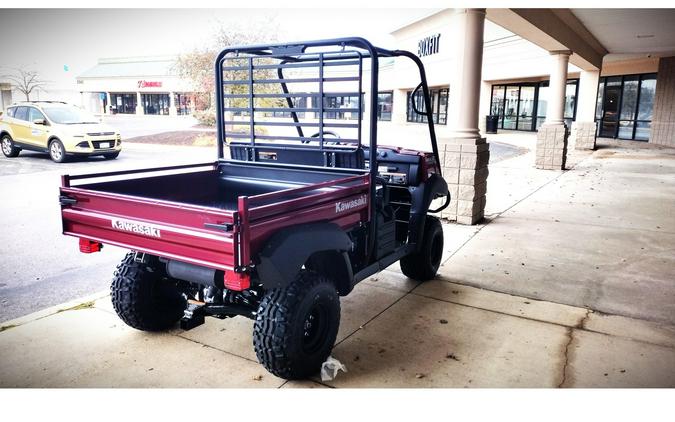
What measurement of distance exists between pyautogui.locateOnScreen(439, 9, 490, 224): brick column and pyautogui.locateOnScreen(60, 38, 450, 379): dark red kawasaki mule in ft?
7.75

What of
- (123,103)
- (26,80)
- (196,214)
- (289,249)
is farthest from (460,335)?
(123,103)

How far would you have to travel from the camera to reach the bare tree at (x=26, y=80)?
6.87m

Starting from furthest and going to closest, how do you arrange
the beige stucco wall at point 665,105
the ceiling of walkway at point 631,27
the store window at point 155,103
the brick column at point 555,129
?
the store window at point 155,103, the beige stucco wall at point 665,105, the brick column at point 555,129, the ceiling of walkway at point 631,27

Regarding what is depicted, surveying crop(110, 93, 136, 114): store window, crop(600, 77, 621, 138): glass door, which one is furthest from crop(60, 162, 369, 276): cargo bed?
crop(110, 93, 136, 114): store window

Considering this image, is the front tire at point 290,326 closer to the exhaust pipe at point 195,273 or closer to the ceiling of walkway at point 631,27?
the exhaust pipe at point 195,273

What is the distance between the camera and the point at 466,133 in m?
6.75

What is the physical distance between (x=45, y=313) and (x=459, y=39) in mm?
5729

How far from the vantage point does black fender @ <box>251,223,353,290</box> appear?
2461mm

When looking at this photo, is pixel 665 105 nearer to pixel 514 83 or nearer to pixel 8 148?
pixel 514 83

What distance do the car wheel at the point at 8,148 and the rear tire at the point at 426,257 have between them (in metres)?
12.1

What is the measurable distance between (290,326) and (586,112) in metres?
17.3

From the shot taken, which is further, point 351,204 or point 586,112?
point 586,112

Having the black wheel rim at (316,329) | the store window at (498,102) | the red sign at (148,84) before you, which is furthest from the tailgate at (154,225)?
the red sign at (148,84)

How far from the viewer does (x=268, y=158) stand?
13.1ft
